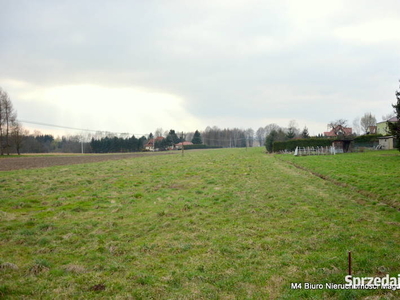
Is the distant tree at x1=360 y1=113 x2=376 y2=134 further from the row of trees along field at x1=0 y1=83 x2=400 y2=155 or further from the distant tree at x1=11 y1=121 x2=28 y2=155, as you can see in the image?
the distant tree at x1=11 y1=121 x2=28 y2=155

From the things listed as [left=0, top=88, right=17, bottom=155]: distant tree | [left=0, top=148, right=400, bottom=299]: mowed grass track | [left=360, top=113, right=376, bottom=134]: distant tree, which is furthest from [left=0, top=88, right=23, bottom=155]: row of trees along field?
[left=360, top=113, right=376, bottom=134]: distant tree

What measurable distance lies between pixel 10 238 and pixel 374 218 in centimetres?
1317

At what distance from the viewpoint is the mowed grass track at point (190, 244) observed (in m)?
5.49

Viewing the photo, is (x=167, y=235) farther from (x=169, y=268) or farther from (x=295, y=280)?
(x=295, y=280)

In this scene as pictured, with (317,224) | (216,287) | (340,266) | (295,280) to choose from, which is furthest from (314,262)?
(317,224)

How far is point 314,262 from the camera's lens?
21.0 feet

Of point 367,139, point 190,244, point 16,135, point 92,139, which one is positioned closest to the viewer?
point 190,244

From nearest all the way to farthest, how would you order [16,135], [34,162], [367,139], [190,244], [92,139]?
[190,244] < [34,162] < [367,139] < [16,135] < [92,139]

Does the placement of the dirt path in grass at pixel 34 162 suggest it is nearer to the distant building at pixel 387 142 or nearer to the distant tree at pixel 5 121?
the distant tree at pixel 5 121

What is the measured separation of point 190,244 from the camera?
7895mm

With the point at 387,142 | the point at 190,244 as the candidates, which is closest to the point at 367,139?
the point at 387,142

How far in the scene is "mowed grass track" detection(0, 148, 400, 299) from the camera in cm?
549

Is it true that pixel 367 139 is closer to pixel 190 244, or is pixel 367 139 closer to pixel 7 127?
pixel 190 244

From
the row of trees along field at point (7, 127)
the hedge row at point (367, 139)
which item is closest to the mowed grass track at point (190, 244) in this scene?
the hedge row at point (367, 139)
